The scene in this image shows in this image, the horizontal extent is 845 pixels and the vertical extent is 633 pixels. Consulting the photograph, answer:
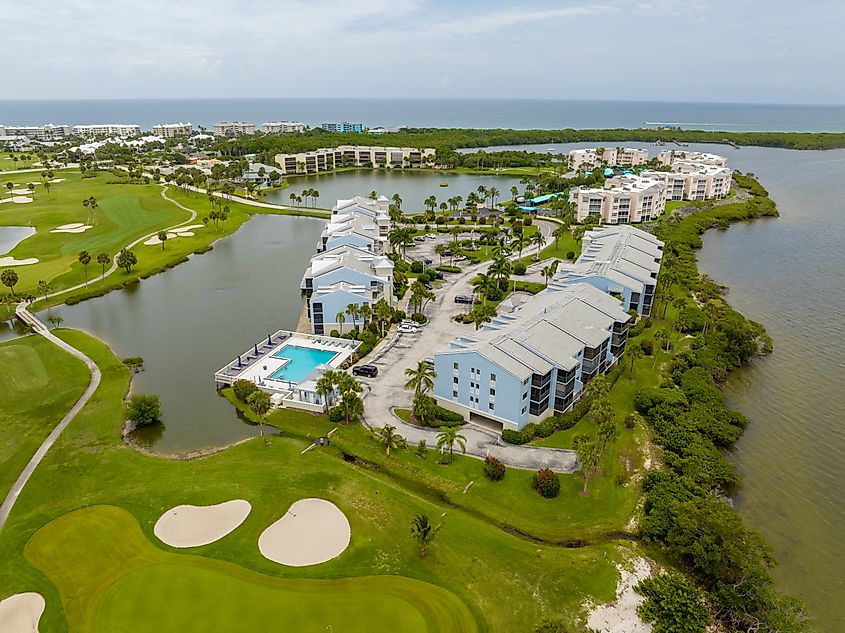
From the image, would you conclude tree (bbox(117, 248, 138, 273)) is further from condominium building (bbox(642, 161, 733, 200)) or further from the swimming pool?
condominium building (bbox(642, 161, 733, 200))

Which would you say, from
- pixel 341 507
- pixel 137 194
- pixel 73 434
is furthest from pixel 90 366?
pixel 137 194

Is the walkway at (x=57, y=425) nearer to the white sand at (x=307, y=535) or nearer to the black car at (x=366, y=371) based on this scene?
the white sand at (x=307, y=535)

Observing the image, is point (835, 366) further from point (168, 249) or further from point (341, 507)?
point (168, 249)

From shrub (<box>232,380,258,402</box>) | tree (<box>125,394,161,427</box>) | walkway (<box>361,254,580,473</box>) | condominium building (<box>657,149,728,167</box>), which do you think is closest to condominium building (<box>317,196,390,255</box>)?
walkway (<box>361,254,580,473</box>)

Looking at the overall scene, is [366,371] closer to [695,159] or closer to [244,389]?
[244,389]

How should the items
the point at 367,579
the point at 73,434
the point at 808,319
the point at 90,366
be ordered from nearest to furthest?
1. the point at 367,579
2. the point at 73,434
3. the point at 90,366
4. the point at 808,319

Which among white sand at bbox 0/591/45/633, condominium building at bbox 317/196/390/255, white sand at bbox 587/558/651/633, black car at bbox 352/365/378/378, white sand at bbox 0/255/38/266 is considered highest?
condominium building at bbox 317/196/390/255

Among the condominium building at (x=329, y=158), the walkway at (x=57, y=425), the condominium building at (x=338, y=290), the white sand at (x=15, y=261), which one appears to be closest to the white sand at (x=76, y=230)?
the white sand at (x=15, y=261)

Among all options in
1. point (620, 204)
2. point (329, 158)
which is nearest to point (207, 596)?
point (620, 204)

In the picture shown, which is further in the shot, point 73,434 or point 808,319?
point 808,319
